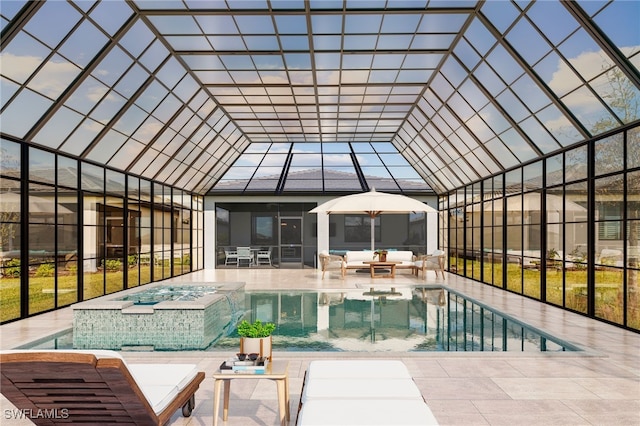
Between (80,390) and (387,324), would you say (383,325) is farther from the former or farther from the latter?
(80,390)

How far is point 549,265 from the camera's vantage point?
11.3 m

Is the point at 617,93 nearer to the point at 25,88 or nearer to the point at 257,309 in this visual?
the point at 257,309

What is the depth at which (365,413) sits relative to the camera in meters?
3.29

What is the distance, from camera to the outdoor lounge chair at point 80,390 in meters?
3.13

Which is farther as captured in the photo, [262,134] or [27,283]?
[262,134]

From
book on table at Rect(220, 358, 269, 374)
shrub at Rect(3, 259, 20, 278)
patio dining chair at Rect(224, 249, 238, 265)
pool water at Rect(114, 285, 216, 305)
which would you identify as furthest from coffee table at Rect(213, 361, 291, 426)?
patio dining chair at Rect(224, 249, 238, 265)

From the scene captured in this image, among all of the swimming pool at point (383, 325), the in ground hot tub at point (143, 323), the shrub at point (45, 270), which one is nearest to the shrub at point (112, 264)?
the shrub at point (45, 270)

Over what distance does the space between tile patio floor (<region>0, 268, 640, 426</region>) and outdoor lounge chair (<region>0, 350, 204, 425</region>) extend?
30.1 inches

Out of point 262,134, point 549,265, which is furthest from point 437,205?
point 549,265

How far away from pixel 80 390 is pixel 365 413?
6.33ft

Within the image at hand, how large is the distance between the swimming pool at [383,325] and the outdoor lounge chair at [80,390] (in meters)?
3.69

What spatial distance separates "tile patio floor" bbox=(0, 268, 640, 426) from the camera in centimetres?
433

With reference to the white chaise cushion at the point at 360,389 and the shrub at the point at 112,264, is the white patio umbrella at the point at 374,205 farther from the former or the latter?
the white chaise cushion at the point at 360,389

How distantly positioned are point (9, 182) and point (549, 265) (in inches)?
448
